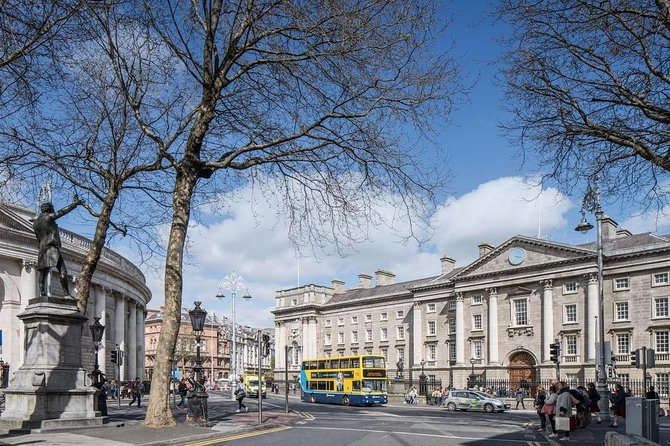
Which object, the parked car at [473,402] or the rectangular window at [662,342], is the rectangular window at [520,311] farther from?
the parked car at [473,402]

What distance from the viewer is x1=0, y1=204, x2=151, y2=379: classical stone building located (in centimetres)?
4397

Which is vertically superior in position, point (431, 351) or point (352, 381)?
point (352, 381)

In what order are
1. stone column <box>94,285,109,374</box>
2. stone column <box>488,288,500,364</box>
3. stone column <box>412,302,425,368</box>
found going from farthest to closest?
1. stone column <box>412,302,425,368</box>
2. stone column <box>488,288,500,364</box>
3. stone column <box>94,285,109,374</box>

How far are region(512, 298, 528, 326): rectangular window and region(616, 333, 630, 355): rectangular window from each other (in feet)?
32.3

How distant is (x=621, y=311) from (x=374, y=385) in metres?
27.0

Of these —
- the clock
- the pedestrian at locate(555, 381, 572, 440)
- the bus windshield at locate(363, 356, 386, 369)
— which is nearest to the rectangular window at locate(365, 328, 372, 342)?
the clock

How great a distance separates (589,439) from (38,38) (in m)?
16.5

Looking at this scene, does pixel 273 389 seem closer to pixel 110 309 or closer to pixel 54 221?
pixel 110 309

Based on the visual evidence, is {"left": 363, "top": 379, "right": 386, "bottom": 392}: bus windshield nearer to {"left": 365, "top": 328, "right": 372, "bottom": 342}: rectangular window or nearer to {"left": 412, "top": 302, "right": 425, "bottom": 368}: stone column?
{"left": 412, "top": 302, "right": 425, "bottom": 368}: stone column

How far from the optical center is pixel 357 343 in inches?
3543

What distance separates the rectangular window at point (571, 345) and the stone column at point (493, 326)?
799cm

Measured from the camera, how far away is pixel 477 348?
7119 centimetres

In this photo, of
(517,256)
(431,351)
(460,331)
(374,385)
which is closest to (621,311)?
(517,256)

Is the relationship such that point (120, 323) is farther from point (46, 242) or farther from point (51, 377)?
point (51, 377)
